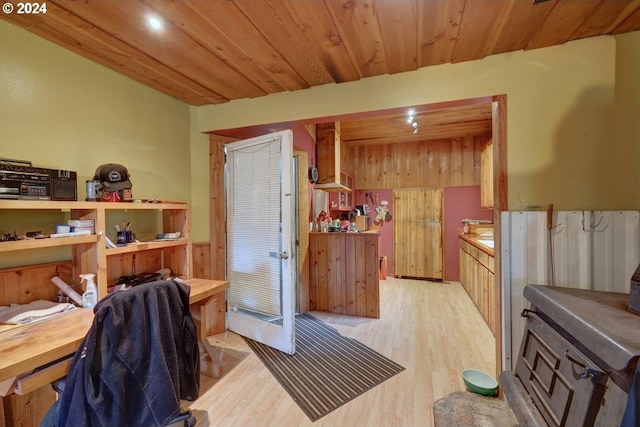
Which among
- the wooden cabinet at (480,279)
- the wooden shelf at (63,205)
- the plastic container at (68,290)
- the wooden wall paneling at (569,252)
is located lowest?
the wooden cabinet at (480,279)

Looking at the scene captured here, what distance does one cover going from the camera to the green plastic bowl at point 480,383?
5.95ft

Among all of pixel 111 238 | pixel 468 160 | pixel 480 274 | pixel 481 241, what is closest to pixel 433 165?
pixel 468 160

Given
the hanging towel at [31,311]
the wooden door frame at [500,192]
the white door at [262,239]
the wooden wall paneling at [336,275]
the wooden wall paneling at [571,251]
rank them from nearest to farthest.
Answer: the hanging towel at [31,311]
the wooden wall paneling at [571,251]
the wooden door frame at [500,192]
the white door at [262,239]
the wooden wall paneling at [336,275]

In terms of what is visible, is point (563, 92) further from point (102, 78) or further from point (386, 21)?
point (102, 78)

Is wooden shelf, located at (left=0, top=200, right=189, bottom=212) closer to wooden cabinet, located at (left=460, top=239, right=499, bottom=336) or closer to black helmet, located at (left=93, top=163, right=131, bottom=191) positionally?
black helmet, located at (left=93, top=163, right=131, bottom=191)

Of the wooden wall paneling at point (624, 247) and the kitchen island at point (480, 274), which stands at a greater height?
the wooden wall paneling at point (624, 247)

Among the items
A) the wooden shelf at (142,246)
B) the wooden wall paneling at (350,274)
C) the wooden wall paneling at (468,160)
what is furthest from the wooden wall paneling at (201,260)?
the wooden wall paneling at (468,160)

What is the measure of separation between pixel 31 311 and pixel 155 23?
5.62 feet

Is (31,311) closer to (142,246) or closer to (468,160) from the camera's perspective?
(142,246)

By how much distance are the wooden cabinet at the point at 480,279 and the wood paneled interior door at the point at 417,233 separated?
590mm

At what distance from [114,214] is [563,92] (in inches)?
128

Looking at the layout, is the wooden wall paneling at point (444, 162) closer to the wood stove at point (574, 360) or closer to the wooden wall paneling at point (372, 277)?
the wooden wall paneling at point (372, 277)

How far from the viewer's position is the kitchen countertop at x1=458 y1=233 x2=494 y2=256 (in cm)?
306

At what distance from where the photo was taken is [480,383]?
1.87 m
